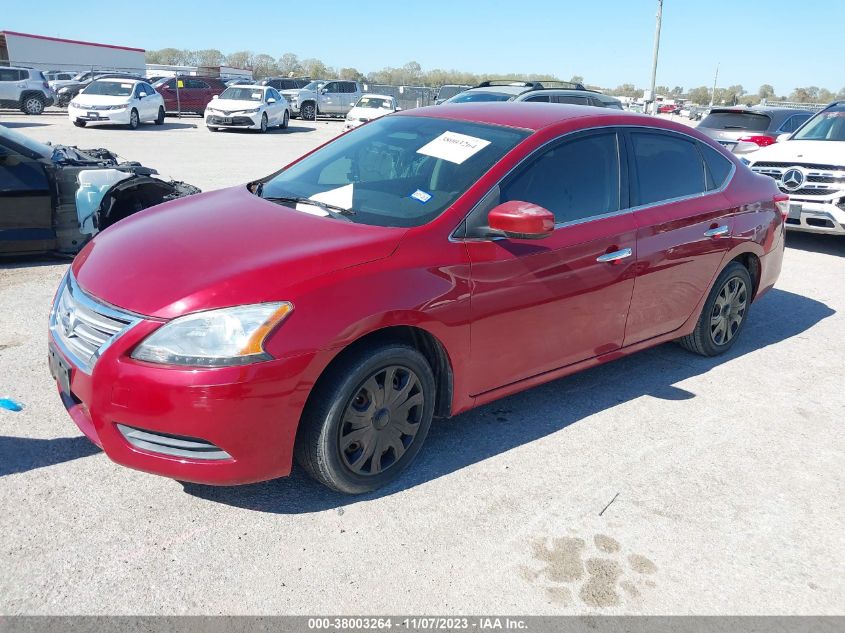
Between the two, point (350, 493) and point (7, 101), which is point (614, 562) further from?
point (7, 101)

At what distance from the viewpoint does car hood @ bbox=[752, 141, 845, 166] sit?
28.6 ft

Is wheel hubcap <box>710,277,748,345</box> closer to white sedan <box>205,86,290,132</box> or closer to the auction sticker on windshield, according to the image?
the auction sticker on windshield

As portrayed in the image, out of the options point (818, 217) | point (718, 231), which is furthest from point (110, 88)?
point (718, 231)

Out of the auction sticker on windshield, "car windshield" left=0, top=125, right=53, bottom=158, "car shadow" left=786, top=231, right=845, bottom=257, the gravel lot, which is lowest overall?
the gravel lot

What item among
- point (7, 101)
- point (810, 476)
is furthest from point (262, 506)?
point (7, 101)

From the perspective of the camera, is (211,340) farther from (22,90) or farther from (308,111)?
(308,111)

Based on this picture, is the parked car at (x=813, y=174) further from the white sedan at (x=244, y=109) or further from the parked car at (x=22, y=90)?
the parked car at (x=22, y=90)

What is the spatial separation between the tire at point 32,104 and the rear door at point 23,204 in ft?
79.2

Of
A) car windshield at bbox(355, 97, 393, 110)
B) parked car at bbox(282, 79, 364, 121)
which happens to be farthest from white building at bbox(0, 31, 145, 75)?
car windshield at bbox(355, 97, 393, 110)

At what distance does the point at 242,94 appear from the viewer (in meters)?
24.4

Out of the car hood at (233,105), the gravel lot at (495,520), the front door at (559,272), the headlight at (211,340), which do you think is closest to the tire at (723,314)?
the gravel lot at (495,520)

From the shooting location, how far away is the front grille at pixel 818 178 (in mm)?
8538

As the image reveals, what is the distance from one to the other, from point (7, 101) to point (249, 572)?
29.6 m

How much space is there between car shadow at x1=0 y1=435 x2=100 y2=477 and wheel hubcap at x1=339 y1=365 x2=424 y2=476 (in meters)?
1.35
